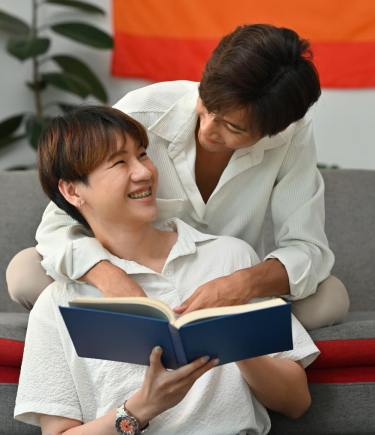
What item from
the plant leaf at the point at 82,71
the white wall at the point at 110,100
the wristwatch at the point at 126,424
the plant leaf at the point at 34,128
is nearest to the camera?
the wristwatch at the point at 126,424

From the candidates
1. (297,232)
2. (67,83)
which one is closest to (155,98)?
(297,232)

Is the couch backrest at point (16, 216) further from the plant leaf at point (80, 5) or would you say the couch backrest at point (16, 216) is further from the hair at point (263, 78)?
the plant leaf at point (80, 5)

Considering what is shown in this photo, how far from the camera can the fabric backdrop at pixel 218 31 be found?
3.52 meters

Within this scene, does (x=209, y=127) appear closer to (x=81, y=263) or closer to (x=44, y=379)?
(x=81, y=263)

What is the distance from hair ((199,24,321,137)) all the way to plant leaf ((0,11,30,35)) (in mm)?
2362

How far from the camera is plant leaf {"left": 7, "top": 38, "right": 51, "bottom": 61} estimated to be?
10.9 feet

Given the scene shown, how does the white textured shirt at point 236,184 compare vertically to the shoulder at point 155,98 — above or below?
below

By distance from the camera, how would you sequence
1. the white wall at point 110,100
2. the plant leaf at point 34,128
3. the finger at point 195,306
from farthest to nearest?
1. the white wall at point 110,100
2. the plant leaf at point 34,128
3. the finger at point 195,306

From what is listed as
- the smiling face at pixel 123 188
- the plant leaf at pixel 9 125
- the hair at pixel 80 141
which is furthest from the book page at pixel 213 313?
the plant leaf at pixel 9 125

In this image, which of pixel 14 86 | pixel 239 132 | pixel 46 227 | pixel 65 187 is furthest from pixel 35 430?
pixel 14 86

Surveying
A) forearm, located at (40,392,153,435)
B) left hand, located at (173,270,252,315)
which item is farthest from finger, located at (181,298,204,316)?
forearm, located at (40,392,153,435)

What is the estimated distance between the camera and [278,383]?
1.41 meters

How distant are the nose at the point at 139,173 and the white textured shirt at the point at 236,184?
26cm

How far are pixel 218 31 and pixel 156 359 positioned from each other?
281cm
